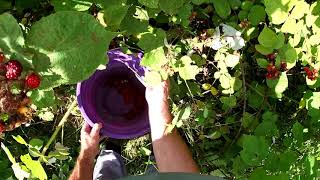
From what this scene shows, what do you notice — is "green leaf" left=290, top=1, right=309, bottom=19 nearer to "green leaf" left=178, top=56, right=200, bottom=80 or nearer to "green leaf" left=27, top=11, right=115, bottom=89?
"green leaf" left=178, top=56, right=200, bottom=80

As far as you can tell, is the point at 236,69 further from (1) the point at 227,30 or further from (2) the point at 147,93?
(2) the point at 147,93

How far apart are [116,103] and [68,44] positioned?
81cm

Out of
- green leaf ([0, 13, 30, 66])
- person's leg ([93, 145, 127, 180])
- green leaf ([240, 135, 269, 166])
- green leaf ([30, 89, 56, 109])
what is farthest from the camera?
person's leg ([93, 145, 127, 180])

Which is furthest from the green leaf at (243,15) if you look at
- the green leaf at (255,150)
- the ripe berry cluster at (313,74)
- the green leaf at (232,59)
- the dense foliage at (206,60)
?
the green leaf at (255,150)

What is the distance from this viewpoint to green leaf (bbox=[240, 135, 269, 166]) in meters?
1.25

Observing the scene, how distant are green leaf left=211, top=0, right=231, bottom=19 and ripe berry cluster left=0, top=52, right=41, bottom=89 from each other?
0.61 meters

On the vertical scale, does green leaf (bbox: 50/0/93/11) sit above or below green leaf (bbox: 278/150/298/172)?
above

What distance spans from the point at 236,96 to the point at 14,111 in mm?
711

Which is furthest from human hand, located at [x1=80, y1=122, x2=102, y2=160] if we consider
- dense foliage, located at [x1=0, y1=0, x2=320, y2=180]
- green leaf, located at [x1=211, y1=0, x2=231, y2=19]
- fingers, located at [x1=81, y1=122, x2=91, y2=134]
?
green leaf, located at [x1=211, y1=0, x2=231, y2=19]

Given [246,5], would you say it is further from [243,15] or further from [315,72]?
[315,72]

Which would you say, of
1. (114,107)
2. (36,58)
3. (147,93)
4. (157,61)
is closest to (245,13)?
(157,61)

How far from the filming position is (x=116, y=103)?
1657 millimetres

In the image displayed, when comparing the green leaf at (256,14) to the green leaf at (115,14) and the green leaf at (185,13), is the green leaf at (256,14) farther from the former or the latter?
the green leaf at (115,14)

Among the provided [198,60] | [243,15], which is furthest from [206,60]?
[243,15]
